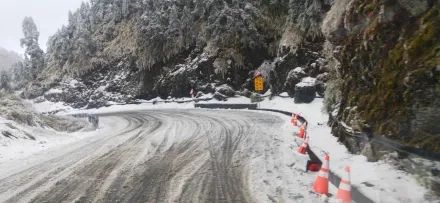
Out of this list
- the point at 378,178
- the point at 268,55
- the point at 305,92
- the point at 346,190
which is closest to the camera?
the point at 346,190

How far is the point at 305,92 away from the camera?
2441 centimetres

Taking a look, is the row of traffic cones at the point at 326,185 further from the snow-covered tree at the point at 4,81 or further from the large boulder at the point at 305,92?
the snow-covered tree at the point at 4,81

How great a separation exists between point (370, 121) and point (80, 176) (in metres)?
6.17

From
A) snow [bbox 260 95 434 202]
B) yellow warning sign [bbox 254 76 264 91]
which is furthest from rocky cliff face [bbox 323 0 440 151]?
yellow warning sign [bbox 254 76 264 91]

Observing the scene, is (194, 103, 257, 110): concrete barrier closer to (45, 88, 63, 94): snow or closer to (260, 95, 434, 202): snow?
(260, 95, 434, 202): snow

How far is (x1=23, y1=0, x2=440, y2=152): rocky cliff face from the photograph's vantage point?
575 centimetres

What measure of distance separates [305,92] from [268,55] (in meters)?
12.0

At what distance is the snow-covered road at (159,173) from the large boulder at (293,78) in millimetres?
16205

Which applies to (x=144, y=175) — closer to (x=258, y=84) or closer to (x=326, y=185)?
(x=326, y=185)

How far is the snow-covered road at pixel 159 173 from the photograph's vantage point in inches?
229

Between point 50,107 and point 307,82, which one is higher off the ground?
point 307,82

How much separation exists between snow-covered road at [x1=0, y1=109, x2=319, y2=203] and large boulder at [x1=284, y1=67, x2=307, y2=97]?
53.2 feet

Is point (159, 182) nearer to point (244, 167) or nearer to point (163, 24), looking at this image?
point (244, 167)

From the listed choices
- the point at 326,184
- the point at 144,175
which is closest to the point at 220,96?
the point at 144,175
